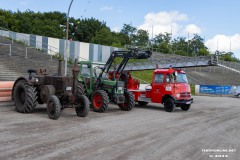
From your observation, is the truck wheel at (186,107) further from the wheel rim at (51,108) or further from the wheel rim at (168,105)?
the wheel rim at (51,108)

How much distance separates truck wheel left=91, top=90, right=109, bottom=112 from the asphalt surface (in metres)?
1.32

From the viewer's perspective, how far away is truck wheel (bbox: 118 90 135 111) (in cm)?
1667

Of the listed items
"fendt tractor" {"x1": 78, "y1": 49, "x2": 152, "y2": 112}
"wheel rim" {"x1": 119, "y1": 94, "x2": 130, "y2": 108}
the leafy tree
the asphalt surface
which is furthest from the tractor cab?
the leafy tree

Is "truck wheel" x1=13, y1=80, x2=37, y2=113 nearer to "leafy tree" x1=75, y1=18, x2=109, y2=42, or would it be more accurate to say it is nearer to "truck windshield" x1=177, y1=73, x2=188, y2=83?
"truck windshield" x1=177, y1=73, x2=188, y2=83

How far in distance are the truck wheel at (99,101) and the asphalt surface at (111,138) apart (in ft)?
4.32

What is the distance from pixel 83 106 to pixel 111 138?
3985 mm

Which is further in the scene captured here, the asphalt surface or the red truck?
the red truck

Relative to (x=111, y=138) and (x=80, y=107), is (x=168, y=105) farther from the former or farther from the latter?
(x=111, y=138)

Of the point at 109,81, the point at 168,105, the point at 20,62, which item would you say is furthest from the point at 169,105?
the point at 20,62

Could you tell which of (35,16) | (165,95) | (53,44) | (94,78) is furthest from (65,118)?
(35,16)

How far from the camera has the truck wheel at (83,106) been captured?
13086 millimetres

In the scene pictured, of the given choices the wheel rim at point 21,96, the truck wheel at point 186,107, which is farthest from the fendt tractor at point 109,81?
the truck wheel at point 186,107

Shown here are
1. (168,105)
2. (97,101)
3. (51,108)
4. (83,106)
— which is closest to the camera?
(51,108)

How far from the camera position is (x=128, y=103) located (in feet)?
55.0
